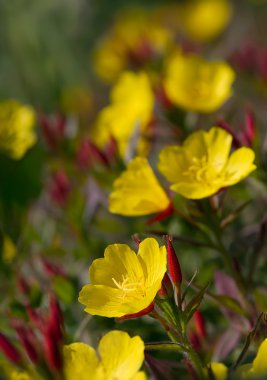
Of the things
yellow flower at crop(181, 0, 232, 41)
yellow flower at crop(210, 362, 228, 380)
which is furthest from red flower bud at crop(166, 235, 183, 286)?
yellow flower at crop(181, 0, 232, 41)

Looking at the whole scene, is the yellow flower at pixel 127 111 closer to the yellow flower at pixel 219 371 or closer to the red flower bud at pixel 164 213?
the red flower bud at pixel 164 213

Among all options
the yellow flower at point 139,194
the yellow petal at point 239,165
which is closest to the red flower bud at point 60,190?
the yellow flower at point 139,194

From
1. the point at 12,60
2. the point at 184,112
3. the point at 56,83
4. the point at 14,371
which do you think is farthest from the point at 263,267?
the point at 12,60

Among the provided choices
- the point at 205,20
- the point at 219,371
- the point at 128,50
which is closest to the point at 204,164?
the point at 219,371

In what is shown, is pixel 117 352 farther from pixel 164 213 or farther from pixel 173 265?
pixel 164 213

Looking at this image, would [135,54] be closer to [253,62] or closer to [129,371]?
[253,62]

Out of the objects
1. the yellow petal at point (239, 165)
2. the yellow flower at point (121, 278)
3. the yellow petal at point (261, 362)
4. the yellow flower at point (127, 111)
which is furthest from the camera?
the yellow flower at point (127, 111)
